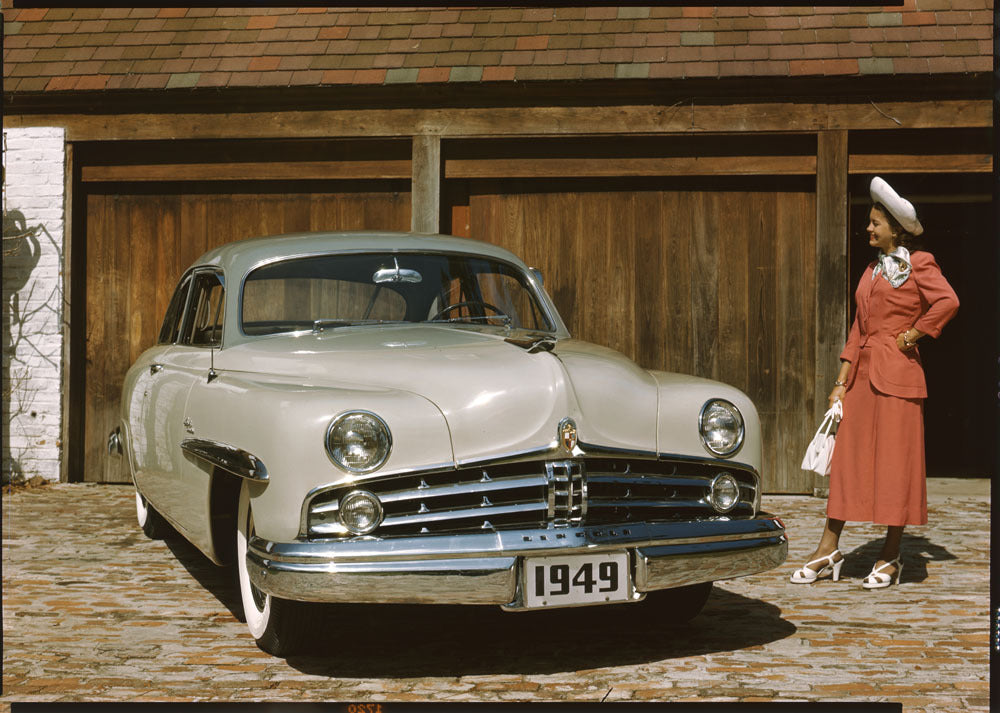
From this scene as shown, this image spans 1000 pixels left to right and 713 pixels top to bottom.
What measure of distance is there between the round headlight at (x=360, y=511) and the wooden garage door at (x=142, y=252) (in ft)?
18.6

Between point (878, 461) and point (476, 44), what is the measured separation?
15.5ft

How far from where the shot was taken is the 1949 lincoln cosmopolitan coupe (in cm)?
368

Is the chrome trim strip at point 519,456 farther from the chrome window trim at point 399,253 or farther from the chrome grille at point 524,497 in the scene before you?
the chrome window trim at point 399,253

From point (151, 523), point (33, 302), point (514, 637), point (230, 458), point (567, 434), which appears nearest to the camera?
point (567, 434)

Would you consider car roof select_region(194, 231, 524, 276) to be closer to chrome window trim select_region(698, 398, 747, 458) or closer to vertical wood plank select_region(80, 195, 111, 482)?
chrome window trim select_region(698, 398, 747, 458)

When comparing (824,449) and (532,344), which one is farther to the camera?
(824,449)

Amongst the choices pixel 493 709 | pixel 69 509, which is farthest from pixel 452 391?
pixel 69 509

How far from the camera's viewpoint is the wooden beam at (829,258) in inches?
332

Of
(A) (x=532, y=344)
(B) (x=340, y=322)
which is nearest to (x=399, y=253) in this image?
(B) (x=340, y=322)

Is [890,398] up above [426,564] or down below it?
above

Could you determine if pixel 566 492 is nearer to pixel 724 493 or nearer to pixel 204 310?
pixel 724 493

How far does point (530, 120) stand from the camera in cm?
877

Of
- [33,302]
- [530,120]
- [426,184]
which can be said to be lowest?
[33,302]

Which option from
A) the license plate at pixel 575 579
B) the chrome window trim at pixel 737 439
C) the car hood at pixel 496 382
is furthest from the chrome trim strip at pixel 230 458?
the chrome window trim at pixel 737 439
